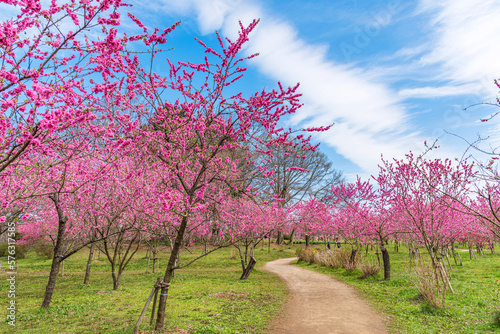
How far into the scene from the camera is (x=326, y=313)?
27.9 feet

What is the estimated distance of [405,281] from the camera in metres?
12.6

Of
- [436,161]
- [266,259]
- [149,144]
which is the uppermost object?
[436,161]

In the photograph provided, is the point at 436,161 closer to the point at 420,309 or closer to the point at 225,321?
the point at 420,309

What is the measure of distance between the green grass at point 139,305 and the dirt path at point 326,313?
561 millimetres

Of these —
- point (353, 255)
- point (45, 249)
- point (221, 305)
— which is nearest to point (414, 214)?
point (353, 255)

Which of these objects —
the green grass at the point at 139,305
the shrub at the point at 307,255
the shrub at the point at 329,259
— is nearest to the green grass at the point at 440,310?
the green grass at the point at 139,305

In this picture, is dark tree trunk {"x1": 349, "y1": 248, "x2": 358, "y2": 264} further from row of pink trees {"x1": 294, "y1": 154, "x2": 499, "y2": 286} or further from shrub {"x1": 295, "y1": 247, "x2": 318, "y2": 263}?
shrub {"x1": 295, "y1": 247, "x2": 318, "y2": 263}

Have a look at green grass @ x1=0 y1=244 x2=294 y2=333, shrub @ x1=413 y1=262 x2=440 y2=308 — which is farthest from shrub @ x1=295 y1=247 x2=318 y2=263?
shrub @ x1=413 y1=262 x2=440 y2=308

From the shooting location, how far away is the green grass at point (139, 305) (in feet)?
23.6

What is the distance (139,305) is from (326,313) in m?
6.27

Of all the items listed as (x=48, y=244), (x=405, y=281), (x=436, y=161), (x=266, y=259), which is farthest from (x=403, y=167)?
(x=48, y=244)

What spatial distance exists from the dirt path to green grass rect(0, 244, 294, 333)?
1.84 feet

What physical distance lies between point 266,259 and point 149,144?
21.3 meters

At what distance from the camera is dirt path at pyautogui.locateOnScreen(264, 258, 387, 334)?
7.20 metres
